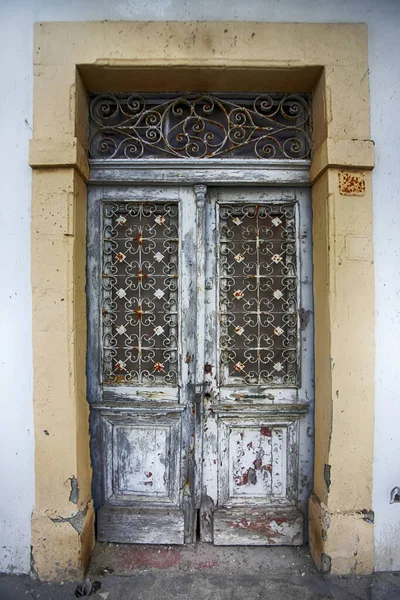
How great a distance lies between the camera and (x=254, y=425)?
287cm

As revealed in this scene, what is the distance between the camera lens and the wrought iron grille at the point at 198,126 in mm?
2830

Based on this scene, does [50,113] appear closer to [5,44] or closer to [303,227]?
[5,44]

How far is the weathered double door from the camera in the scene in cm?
285

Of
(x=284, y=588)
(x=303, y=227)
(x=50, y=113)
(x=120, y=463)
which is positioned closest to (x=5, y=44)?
(x=50, y=113)

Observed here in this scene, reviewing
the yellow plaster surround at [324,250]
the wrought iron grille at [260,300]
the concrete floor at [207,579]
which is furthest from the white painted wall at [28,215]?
the wrought iron grille at [260,300]

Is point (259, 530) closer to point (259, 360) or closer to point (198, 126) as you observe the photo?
point (259, 360)

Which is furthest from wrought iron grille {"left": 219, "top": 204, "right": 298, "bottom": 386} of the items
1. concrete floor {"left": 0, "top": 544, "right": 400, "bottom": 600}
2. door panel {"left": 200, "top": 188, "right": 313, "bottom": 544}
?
concrete floor {"left": 0, "top": 544, "right": 400, "bottom": 600}

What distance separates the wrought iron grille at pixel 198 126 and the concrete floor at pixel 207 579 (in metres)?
2.87

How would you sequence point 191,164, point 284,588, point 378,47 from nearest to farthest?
point 284,588 < point 378,47 < point 191,164

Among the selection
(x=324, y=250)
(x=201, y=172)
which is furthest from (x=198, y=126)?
(x=324, y=250)

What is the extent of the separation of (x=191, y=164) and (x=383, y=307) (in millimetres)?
1675

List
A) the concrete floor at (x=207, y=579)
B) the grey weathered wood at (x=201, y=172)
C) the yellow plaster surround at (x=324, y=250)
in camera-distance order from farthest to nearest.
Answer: the grey weathered wood at (x=201, y=172), the yellow plaster surround at (x=324, y=250), the concrete floor at (x=207, y=579)

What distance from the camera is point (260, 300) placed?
2.87 m

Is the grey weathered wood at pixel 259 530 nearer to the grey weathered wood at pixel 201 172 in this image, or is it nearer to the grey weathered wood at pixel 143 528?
the grey weathered wood at pixel 143 528
